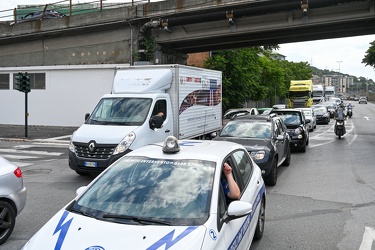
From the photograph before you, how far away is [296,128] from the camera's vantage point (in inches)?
585

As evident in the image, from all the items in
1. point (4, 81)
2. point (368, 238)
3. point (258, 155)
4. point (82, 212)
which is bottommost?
point (368, 238)

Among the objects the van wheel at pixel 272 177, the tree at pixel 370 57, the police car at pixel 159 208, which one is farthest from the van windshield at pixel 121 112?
the tree at pixel 370 57

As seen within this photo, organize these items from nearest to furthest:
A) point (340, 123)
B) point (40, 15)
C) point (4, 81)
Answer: point (340, 123) → point (40, 15) → point (4, 81)

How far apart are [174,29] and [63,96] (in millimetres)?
8575

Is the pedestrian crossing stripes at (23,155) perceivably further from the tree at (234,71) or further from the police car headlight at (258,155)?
the tree at (234,71)

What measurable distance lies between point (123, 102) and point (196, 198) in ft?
24.2

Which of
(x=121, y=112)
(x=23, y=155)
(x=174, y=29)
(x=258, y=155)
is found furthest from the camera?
(x=174, y=29)

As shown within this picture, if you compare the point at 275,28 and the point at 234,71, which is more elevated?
the point at 275,28

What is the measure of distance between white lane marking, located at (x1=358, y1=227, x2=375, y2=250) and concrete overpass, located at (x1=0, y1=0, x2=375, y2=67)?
45.6 ft

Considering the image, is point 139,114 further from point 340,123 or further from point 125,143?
point 340,123

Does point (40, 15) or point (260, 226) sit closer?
point (260, 226)

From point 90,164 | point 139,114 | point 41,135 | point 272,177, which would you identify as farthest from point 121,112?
point 41,135

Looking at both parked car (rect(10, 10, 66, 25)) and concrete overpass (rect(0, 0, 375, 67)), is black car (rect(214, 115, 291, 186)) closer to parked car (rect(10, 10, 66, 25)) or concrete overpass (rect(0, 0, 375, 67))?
concrete overpass (rect(0, 0, 375, 67))

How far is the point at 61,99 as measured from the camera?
24.2 meters
